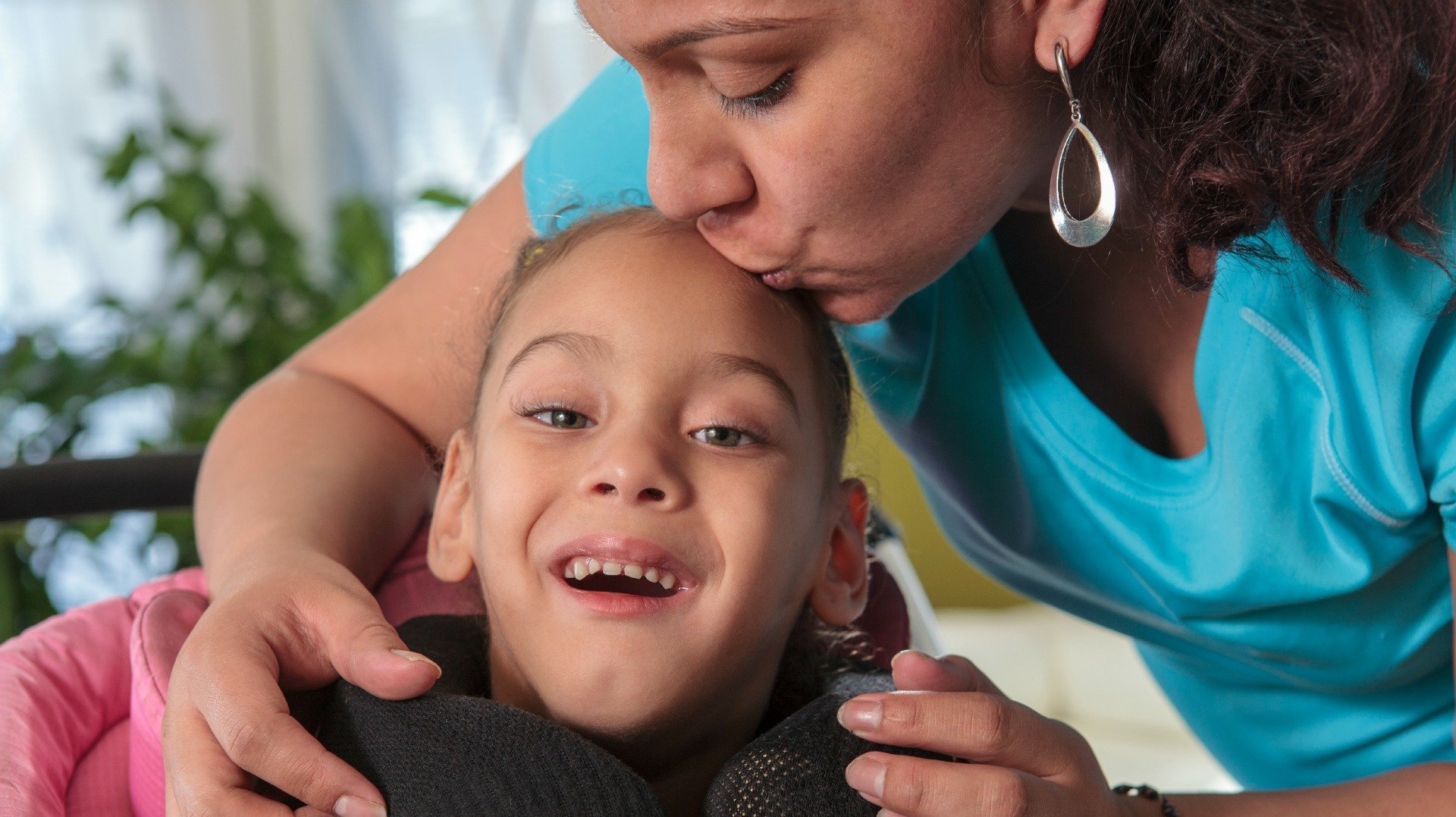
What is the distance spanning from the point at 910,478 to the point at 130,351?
175cm

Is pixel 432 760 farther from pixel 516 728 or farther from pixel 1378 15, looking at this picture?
pixel 1378 15

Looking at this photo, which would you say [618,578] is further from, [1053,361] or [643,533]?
[1053,361]

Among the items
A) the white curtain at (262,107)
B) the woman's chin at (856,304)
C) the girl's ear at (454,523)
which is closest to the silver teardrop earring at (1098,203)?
the woman's chin at (856,304)

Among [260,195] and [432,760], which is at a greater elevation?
[260,195]

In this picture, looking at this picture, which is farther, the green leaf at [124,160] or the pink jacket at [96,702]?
the green leaf at [124,160]

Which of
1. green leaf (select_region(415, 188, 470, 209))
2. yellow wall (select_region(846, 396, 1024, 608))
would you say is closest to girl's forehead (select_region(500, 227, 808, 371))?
green leaf (select_region(415, 188, 470, 209))

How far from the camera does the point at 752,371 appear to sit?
97 centimetres

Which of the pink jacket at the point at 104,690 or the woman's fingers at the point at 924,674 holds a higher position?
the woman's fingers at the point at 924,674

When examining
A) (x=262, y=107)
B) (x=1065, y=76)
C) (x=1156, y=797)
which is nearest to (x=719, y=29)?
(x=1065, y=76)

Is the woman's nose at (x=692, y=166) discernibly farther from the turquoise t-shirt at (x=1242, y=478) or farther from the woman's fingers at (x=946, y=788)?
the woman's fingers at (x=946, y=788)

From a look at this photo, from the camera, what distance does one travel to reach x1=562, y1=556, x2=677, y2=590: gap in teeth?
869 millimetres

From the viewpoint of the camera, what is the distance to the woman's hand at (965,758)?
758 millimetres

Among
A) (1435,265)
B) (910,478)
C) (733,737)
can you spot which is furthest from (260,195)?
(1435,265)

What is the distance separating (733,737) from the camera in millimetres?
987
